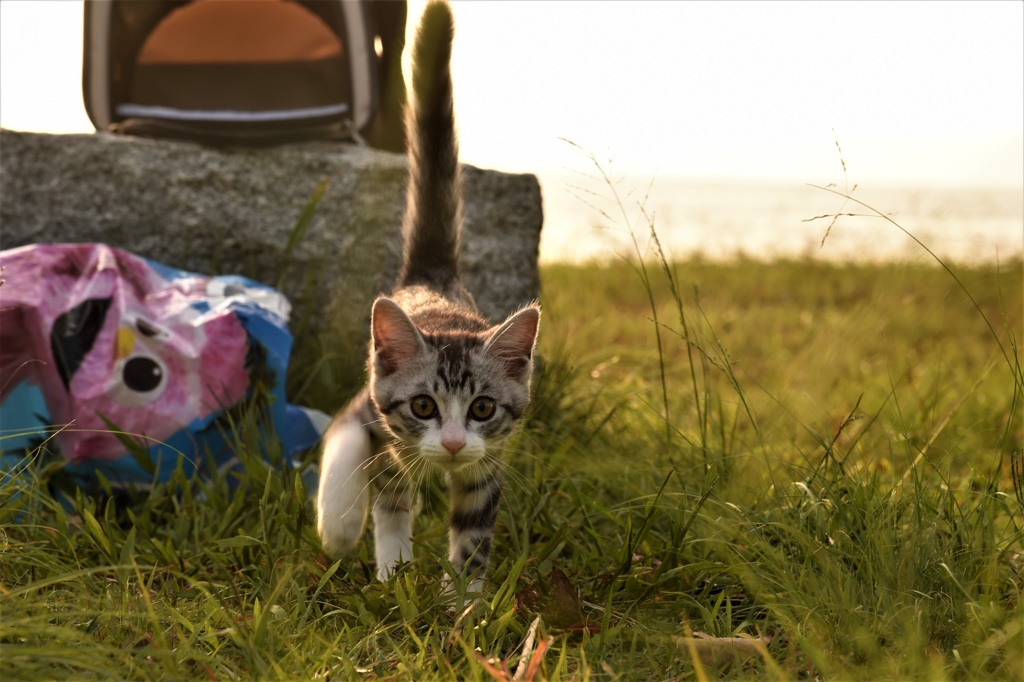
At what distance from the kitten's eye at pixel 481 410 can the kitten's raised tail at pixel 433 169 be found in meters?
0.74

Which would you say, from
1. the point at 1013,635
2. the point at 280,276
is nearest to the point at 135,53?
the point at 280,276

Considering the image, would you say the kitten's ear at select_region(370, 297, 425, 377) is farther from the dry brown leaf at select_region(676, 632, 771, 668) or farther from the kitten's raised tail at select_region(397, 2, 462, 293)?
the dry brown leaf at select_region(676, 632, 771, 668)

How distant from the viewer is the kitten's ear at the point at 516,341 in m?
2.27

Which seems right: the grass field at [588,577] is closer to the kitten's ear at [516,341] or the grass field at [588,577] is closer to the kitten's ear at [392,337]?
the kitten's ear at [516,341]

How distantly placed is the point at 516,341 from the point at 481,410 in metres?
0.20

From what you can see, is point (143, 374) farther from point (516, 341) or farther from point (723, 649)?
point (723, 649)

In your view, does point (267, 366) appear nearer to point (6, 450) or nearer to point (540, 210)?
point (6, 450)

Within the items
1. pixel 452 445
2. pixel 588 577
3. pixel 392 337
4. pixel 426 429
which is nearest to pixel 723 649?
pixel 588 577

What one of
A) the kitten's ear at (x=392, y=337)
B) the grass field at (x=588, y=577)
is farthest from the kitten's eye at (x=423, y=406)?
the grass field at (x=588, y=577)

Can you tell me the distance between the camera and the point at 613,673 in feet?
5.73

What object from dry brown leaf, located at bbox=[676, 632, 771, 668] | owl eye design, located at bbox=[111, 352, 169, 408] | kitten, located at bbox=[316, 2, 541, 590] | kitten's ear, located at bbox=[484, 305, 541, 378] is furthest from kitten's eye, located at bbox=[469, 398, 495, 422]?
owl eye design, located at bbox=[111, 352, 169, 408]

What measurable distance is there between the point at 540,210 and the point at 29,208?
183cm

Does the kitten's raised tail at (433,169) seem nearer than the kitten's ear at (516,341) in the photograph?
No

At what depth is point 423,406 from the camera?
2.23 meters
